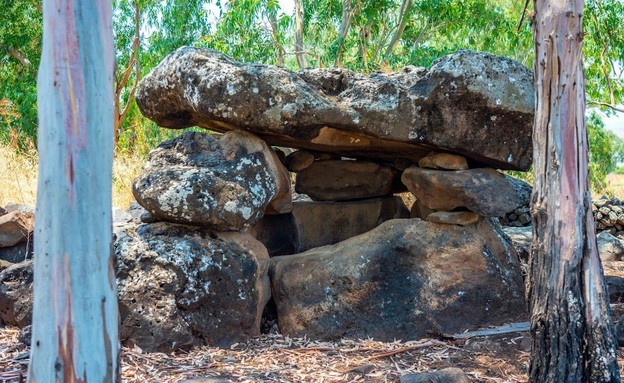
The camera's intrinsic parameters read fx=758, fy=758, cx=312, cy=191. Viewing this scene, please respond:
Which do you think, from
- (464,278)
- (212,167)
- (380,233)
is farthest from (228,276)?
(464,278)

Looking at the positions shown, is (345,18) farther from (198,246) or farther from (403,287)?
(198,246)

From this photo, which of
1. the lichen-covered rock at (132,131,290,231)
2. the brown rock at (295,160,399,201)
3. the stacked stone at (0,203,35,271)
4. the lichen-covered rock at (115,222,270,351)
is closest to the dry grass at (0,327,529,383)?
the lichen-covered rock at (115,222,270,351)

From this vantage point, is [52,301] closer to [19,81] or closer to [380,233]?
[380,233]

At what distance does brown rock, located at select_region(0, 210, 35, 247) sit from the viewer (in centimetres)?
688

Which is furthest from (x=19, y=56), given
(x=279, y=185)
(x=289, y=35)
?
(x=279, y=185)

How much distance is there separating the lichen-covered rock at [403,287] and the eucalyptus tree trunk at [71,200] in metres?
3.15

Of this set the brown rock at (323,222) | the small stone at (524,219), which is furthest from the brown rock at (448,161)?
the small stone at (524,219)

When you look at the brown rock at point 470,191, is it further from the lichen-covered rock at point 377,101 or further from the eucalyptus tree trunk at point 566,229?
the eucalyptus tree trunk at point 566,229

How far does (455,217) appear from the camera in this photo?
6.23 metres

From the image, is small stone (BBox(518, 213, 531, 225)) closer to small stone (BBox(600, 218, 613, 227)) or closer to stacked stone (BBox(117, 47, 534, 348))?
small stone (BBox(600, 218, 613, 227))

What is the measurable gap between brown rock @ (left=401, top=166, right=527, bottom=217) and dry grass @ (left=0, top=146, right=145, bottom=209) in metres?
4.55

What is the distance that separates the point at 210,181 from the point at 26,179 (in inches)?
204

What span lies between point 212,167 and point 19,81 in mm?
11268

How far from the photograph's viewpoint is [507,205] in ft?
20.1
